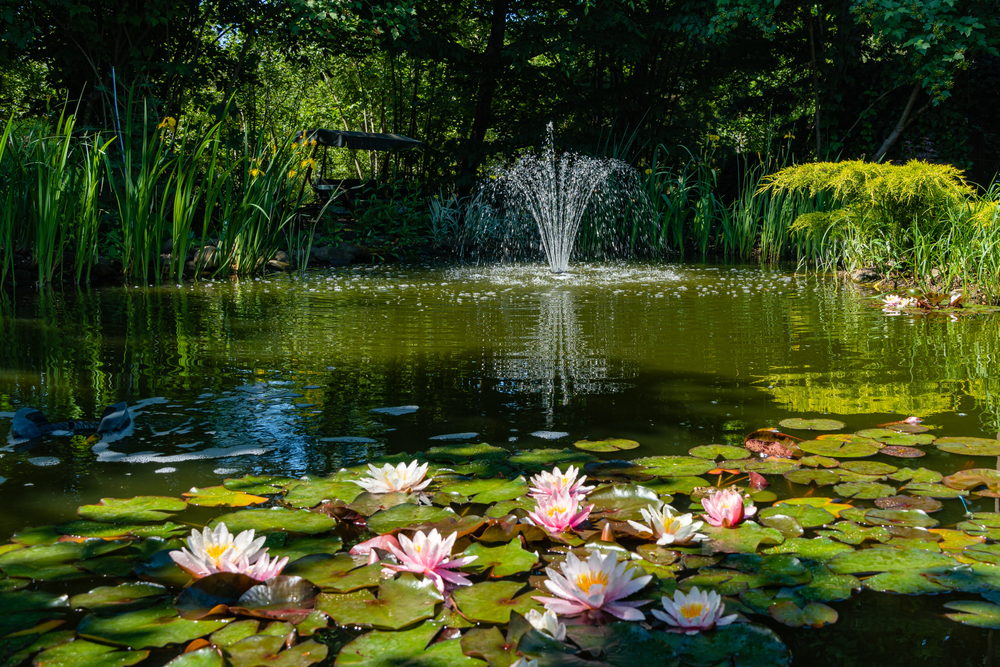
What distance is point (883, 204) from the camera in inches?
220

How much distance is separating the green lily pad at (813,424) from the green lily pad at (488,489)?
883 millimetres

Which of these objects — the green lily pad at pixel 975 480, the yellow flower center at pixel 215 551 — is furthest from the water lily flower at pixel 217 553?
the green lily pad at pixel 975 480

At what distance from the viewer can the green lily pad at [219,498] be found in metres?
1.64

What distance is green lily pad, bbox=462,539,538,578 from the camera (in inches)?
53.4

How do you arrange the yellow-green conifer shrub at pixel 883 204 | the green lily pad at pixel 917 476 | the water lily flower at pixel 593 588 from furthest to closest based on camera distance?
the yellow-green conifer shrub at pixel 883 204 < the green lily pad at pixel 917 476 < the water lily flower at pixel 593 588

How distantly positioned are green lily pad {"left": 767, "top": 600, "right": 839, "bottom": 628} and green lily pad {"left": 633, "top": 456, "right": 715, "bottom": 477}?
0.59 metres

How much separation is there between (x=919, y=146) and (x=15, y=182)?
9166 mm

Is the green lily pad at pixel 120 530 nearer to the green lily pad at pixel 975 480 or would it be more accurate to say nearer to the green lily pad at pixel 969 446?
the green lily pad at pixel 975 480

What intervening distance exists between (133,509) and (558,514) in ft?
2.81

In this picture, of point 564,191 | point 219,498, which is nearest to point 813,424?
point 219,498

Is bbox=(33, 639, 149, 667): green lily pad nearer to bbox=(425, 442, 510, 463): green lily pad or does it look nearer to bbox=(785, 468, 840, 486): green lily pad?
bbox=(425, 442, 510, 463): green lily pad

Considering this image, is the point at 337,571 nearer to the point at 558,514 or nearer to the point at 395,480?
the point at 395,480

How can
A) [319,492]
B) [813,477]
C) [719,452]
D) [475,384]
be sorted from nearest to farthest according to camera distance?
1. [319,492]
2. [813,477]
3. [719,452]
4. [475,384]

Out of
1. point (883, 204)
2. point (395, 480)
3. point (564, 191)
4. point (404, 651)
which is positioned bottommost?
point (404, 651)
